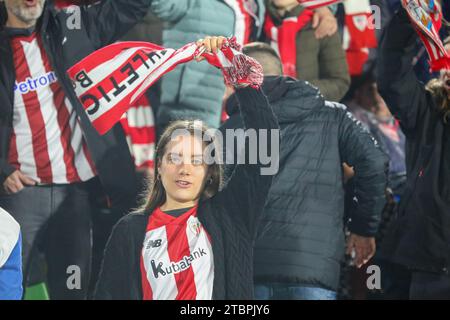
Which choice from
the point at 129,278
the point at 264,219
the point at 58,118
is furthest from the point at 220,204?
the point at 58,118

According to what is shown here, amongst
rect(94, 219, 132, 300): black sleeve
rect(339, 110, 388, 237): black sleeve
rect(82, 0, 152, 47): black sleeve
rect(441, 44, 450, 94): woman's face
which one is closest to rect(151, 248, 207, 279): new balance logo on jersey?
rect(94, 219, 132, 300): black sleeve

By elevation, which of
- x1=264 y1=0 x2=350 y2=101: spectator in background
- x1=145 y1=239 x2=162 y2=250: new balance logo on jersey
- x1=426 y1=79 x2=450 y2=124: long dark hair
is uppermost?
x1=264 y1=0 x2=350 y2=101: spectator in background

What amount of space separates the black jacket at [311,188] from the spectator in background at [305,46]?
0.37 feet

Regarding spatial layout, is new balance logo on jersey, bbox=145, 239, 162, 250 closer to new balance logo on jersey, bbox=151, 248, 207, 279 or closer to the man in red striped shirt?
new balance logo on jersey, bbox=151, 248, 207, 279

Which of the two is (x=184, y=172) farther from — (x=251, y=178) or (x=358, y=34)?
(x=358, y=34)

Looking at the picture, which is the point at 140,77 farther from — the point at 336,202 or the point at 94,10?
the point at 336,202

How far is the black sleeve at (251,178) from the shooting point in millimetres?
5055

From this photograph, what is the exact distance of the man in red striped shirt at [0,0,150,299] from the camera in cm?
507

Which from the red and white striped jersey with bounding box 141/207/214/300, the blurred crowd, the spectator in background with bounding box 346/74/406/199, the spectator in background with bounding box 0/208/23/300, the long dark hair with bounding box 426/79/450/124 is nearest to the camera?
the spectator in background with bounding box 0/208/23/300

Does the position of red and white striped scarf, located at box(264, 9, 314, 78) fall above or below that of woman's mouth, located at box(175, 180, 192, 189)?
above

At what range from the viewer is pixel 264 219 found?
16.8ft

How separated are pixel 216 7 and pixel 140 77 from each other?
1.62 feet

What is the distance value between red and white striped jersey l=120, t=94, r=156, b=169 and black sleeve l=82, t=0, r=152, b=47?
0.33m

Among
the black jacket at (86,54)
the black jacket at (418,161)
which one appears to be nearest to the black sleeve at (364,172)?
the black jacket at (418,161)
